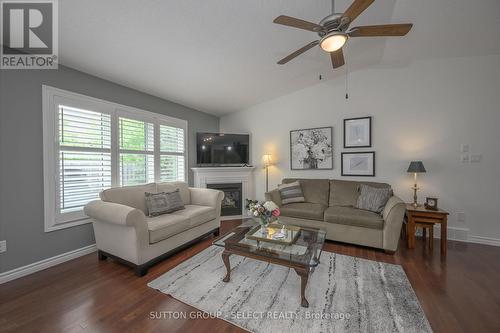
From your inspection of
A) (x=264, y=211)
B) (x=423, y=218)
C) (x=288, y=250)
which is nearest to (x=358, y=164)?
(x=423, y=218)

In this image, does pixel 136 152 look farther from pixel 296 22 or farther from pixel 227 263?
pixel 296 22

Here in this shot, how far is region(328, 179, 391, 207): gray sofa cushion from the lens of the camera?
3365 mm

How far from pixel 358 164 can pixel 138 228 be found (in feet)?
12.0

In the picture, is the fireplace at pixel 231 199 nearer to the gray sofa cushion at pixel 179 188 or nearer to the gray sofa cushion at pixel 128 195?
the gray sofa cushion at pixel 179 188

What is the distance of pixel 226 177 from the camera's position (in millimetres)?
4355

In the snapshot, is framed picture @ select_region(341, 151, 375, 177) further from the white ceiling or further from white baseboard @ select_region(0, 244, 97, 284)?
white baseboard @ select_region(0, 244, 97, 284)

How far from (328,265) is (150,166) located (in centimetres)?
318

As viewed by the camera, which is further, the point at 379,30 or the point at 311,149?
the point at 311,149

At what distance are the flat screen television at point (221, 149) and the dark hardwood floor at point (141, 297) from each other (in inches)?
88.1

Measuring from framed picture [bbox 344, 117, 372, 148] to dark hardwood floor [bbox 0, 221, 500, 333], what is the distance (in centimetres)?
190

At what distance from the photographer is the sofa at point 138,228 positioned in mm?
2137

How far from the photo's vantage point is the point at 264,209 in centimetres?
220
